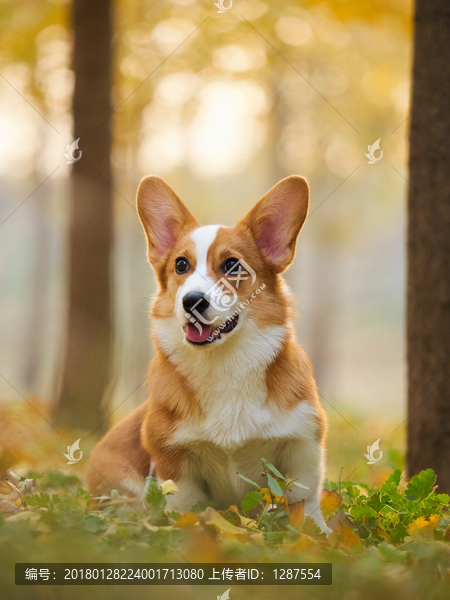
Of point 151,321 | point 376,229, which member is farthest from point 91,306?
point 376,229

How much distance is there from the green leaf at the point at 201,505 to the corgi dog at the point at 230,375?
0.31 feet

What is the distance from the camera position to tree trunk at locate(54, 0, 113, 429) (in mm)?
4785

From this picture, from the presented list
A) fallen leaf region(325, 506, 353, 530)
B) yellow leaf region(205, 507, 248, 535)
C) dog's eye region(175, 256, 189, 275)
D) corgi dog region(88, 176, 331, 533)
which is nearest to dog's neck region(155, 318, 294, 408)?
corgi dog region(88, 176, 331, 533)

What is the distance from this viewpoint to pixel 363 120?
7.89 metres

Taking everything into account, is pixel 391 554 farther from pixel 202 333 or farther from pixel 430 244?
pixel 430 244

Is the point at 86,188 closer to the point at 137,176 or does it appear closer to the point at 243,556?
the point at 137,176

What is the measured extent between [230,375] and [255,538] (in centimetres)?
74

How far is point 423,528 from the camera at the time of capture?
2150 mm

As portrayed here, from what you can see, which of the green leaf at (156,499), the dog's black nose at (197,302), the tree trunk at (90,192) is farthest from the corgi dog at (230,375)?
the tree trunk at (90,192)

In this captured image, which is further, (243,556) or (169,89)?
(169,89)

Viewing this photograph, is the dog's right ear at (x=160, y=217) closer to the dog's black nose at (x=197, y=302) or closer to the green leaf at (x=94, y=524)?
the dog's black nose at (x=197, y=302)

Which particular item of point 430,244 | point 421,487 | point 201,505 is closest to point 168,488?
point 201,505

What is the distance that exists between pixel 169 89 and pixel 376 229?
16.0ft

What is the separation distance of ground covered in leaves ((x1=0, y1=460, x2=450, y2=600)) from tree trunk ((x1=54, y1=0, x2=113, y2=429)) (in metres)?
2.28
